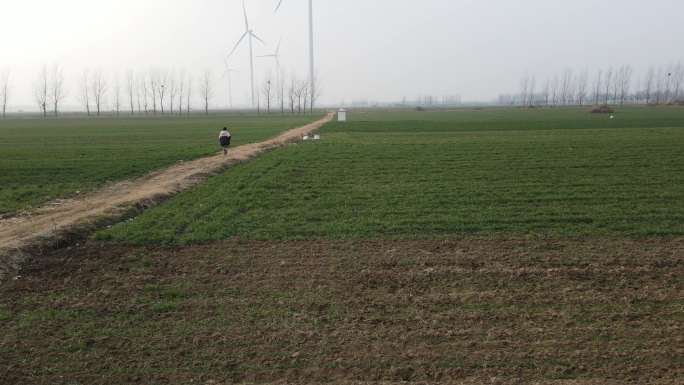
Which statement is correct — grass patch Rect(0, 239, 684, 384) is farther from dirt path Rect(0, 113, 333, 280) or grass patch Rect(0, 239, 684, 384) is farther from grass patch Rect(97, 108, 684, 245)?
grass patch Rect(97, 108, 684, 245)

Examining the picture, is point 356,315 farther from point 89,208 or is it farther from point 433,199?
point 89,208

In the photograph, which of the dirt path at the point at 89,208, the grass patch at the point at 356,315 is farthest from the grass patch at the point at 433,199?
the grass patch at the point at 356,315

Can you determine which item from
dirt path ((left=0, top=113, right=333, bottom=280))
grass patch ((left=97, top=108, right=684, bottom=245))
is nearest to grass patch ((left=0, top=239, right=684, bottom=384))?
dirt path ((left=0, top=113, right=333, bottom=280))

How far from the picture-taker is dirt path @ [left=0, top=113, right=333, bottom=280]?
33.4 ft

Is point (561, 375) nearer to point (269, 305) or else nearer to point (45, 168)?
point (269, 305)

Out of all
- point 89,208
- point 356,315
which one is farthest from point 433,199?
point 89,208

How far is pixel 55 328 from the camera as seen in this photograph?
664 centimetres

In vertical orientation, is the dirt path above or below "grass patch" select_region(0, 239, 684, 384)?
above

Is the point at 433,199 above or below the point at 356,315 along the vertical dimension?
above

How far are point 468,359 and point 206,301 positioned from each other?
423cm

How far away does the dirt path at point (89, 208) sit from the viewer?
33.4ft

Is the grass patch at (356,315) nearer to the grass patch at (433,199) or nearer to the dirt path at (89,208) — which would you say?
the dirt path at (89,208)

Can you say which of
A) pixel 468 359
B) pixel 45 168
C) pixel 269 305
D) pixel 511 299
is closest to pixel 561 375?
→ pixel 468 359

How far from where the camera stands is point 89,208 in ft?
45.0
